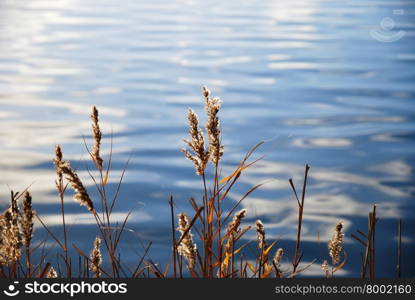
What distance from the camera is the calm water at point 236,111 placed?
5.94 metres

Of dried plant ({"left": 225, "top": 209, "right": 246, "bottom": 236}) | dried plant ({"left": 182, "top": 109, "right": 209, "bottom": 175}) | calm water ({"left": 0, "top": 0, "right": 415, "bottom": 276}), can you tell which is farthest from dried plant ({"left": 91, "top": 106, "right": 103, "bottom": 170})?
calm water ({"left": 0, "top": 0, "right": 415, "bottom": 276})

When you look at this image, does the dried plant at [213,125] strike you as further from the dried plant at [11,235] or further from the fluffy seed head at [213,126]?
the dried plant at [11,235]

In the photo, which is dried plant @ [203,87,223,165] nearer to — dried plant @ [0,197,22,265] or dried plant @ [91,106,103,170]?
dried plant @ [91,106,103,170]

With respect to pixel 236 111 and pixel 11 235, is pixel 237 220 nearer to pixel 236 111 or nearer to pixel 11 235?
pixel 11 235

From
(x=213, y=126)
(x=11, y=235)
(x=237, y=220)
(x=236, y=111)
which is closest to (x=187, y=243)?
(x=237, y=220)

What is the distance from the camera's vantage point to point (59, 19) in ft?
71.0

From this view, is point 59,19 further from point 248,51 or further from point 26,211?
point 26,211

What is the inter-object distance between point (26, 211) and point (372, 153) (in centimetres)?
602

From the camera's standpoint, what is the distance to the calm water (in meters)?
5.94

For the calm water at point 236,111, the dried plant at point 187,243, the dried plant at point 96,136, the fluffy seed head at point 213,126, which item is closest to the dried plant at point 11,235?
the dried plant at point 96,136

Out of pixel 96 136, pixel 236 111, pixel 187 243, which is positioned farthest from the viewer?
pixel 236 111

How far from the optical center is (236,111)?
9.59 meters

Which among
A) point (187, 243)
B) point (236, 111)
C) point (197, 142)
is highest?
point (236, 111)

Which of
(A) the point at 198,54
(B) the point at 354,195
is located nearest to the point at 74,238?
(B) the point at 354,195
